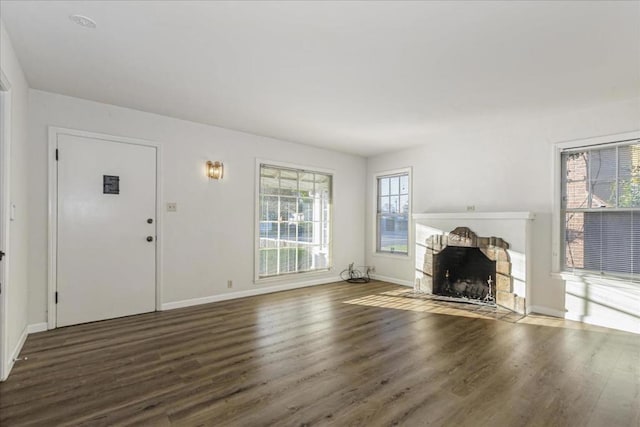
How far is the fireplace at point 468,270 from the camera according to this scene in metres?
4.30

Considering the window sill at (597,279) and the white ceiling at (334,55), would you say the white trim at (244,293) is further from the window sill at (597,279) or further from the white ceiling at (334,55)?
the window sill at (597,279)

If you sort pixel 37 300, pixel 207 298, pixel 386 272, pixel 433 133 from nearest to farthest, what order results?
pixel 37 300
pixel 207 298
pixel 433 133
pixel 386 272

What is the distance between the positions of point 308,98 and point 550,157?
10.4ft

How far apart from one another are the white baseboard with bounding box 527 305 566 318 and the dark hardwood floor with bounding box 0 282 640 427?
258 millimetres

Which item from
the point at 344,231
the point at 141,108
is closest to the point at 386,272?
the point at 344,231

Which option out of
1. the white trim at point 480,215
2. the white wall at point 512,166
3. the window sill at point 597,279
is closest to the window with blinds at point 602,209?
the window sill at point 597,279

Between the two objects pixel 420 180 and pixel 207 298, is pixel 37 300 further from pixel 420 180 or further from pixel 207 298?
pixel 420 180

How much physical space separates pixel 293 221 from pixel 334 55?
3406mm

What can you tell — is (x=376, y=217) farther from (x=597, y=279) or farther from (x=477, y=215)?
(x=597, y=279)

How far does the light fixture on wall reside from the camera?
4617mm

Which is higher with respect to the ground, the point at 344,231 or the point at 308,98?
the point at 308,98

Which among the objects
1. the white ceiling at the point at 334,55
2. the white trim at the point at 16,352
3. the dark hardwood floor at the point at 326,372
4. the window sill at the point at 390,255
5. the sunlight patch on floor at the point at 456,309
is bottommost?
the sunlight patch on floor at the point at 456,309

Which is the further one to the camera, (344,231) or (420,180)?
(344,231)

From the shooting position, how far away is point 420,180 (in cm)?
566
